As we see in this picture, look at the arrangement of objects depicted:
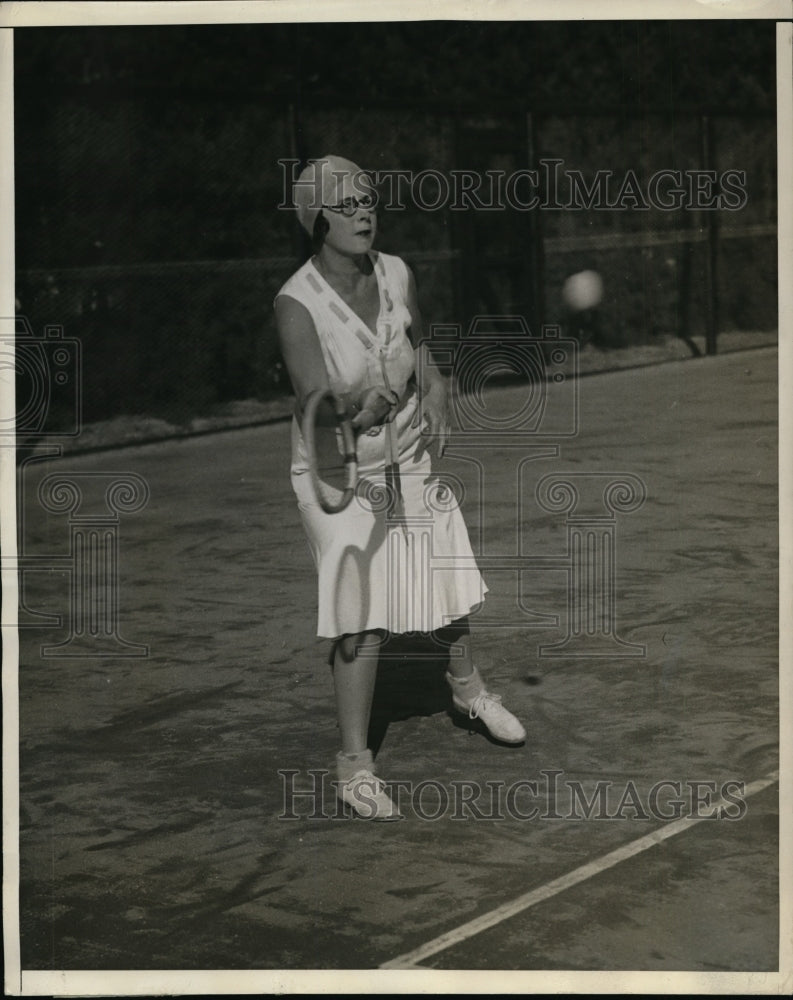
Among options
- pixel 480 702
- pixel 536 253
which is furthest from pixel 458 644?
pixel 536 253

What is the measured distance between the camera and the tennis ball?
43.6 feet

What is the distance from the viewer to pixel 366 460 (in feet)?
14.7

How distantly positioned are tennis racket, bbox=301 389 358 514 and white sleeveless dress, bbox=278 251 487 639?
3 centimetres

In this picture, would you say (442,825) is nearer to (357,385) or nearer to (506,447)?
(357,385)

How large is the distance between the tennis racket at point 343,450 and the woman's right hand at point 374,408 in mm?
36

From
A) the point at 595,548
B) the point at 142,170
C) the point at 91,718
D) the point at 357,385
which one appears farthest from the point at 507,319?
the point at 357,385

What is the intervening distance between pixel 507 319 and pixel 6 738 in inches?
378

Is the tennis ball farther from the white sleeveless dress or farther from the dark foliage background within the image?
the white sleeveless dress

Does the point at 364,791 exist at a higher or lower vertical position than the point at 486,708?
lower

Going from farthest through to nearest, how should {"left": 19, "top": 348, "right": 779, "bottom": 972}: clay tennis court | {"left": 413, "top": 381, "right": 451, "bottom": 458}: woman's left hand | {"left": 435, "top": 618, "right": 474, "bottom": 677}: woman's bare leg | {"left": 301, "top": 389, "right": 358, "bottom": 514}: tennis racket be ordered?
{"left": 435, "top": 618, "right": 474, "bottom": 677}: woman's bare leg, {"left": 413, "top": 381, "right": 451, "bottom": 458}: woman's left hand, {"left": 301, "top": 389, "right": 358, "bottom": 514}: tennis racket, {"left": 19, "top": 348, "right": 779, "bottom": 972}: clay tennis court

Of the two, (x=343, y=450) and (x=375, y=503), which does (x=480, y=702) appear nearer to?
(x=375, y=503)

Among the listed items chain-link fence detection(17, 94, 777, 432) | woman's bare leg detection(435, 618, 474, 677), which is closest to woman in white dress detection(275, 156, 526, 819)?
woman's bare leg detection(435, 618, 474, 677)

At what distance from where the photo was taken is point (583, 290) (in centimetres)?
1338

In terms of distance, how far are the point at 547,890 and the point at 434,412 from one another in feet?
4.54
